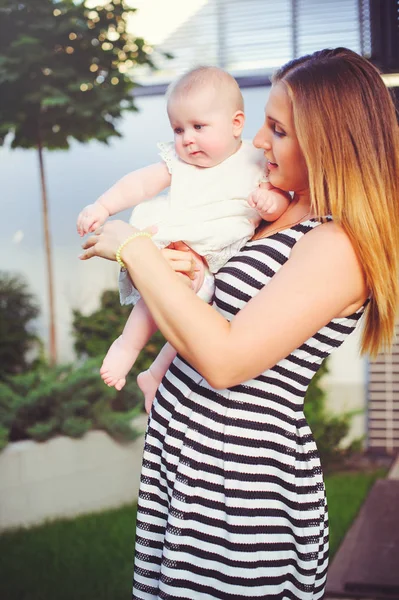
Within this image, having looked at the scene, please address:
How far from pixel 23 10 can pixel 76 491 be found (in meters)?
2.69

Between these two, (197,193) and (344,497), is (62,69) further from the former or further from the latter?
(197,193)

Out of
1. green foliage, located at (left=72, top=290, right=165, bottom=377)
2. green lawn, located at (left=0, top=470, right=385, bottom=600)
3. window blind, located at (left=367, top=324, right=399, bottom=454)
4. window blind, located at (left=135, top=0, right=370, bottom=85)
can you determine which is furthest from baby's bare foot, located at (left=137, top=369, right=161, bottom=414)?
window blind, located at (left=367, top=324, right=399, bottom=454)

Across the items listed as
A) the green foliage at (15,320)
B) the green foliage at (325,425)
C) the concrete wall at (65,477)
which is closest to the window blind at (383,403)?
the green foliage at (325,425)

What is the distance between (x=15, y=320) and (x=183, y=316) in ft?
12.9

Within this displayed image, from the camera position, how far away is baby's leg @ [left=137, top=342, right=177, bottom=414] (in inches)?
60.6

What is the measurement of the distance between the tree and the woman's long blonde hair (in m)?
3.33

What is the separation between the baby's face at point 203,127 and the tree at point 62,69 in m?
3.04

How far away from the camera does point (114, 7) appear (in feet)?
15.1

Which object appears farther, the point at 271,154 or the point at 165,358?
the point at 165,358

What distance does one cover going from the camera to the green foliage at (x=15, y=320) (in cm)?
488

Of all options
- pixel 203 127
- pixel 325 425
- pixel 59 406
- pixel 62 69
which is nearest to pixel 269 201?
pixel 203 127

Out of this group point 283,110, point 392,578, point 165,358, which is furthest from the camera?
point 392,578

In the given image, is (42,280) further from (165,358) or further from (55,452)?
(165,358)

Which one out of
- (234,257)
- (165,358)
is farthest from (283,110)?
(165,358)
